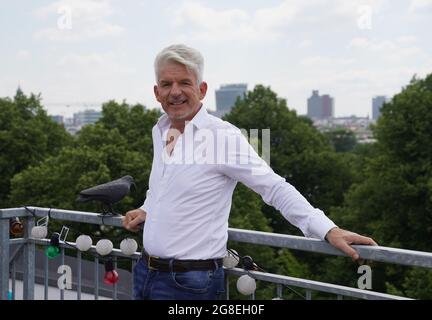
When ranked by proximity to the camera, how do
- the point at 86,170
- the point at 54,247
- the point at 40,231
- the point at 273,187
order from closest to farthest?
the point at 273,187 → the point at 54,247 → the point at 40,231 → the point at 86,170

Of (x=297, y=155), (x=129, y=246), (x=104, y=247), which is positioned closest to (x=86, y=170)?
(x=297, y=155)

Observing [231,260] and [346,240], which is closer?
[346,240]

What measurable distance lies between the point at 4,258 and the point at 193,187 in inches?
77.4

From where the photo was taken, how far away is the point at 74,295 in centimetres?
445

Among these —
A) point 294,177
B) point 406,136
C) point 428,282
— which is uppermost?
point 406,136

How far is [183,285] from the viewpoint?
3029mm

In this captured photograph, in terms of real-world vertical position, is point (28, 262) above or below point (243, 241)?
below

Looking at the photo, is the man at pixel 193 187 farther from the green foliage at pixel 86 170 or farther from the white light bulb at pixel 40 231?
the green foliage at pixel 86 170

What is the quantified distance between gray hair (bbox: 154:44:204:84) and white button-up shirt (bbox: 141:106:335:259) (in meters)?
0.23

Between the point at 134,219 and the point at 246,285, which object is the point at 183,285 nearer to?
the point at 246,285
